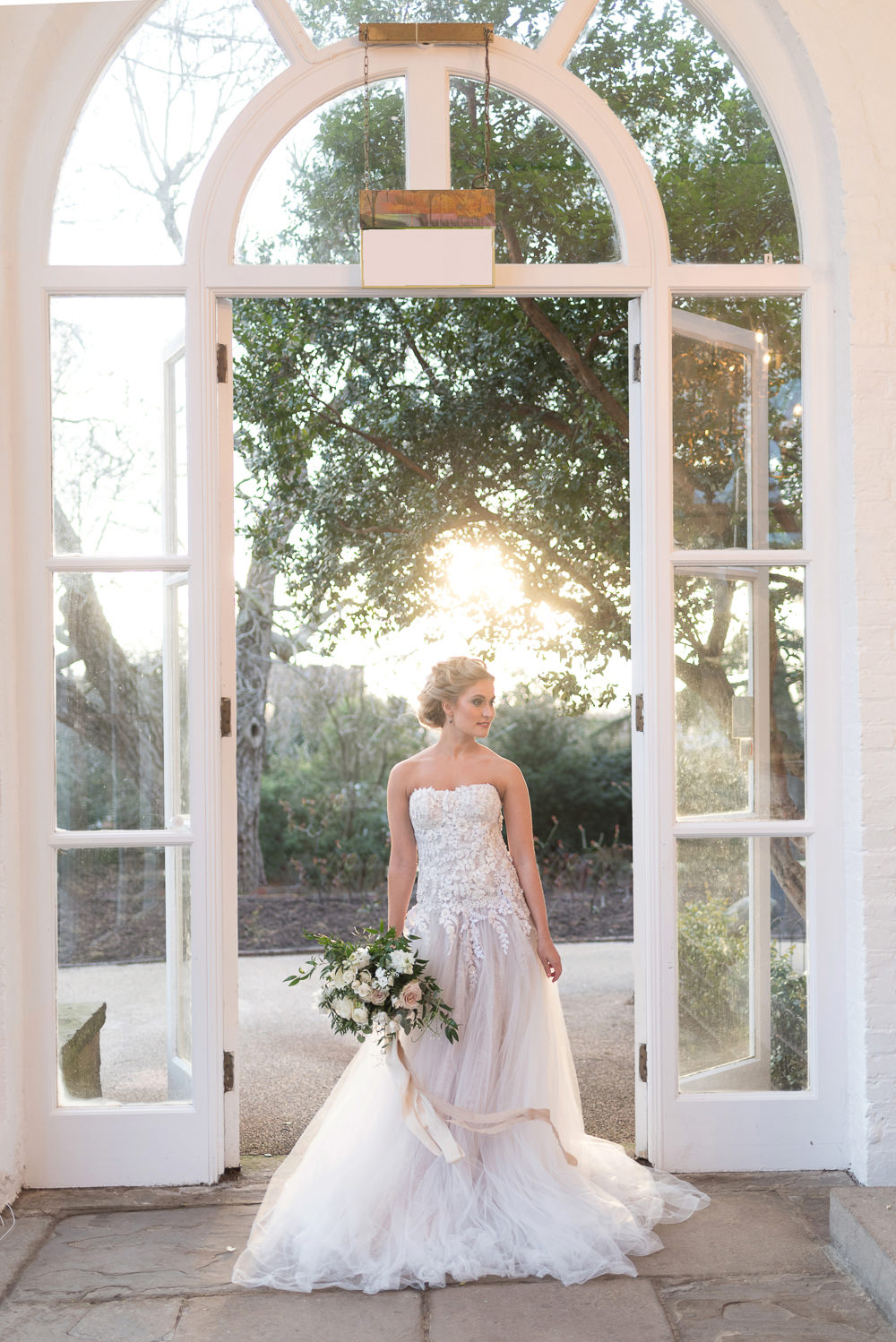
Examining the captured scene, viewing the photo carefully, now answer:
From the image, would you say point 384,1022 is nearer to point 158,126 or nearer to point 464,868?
point 464,868

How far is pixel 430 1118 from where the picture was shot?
316cm

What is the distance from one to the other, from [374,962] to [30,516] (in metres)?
1.73

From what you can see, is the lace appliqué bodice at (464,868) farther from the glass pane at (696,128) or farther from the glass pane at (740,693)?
the glass pane at (696,128)

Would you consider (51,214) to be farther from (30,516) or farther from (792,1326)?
(792,1326)

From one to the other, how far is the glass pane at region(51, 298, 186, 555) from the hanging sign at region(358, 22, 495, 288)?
2.17ft

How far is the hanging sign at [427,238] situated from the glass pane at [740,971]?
190 centimetres

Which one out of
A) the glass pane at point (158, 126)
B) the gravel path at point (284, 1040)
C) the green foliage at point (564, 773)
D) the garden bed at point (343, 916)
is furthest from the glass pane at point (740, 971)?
the green foliage at point (564, 773)

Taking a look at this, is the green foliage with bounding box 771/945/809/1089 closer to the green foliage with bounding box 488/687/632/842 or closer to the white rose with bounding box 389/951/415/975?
the white rose with bounding box 389/951/415/975

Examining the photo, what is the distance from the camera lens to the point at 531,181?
3.71 m

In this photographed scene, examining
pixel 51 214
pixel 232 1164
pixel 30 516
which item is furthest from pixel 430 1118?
pixel 51 214

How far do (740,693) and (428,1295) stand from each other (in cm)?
196

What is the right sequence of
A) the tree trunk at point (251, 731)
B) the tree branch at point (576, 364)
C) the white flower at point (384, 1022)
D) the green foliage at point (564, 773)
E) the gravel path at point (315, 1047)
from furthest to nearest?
the green foliage at point (564, 773) < the tree trunk at point (251, 731) < the tree branch at point (576, 364) < the gravel path at point (315, 1047) < the white flower at point (384, 1022)

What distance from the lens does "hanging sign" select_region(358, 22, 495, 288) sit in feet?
11.5

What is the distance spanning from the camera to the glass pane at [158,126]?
Answer: 12.0 ft
